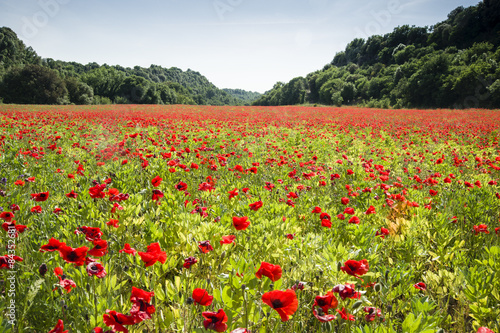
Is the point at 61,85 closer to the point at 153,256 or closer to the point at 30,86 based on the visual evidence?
the point at 30,86

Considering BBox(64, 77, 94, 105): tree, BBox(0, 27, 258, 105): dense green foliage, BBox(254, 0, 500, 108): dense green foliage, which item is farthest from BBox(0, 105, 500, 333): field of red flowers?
BBox(64, 77, 94, 105): tree

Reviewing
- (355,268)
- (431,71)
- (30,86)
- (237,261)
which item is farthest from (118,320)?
(30,86)

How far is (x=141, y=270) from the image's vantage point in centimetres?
196

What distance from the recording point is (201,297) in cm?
128

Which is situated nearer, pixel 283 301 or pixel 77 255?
pixel 283 301

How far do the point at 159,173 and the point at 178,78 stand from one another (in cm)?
19542

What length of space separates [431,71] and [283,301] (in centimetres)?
4913

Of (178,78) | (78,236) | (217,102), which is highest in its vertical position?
(178,78)

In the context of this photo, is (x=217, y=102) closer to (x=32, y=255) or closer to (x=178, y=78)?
(x=178, y=78)

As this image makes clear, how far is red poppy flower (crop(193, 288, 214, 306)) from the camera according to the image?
1.26 metres

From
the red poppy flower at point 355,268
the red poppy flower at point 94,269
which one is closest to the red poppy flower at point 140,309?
the red poppy flower at point 94,269

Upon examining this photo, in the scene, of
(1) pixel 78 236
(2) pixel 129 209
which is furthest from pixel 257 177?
(1) pixel 78 236

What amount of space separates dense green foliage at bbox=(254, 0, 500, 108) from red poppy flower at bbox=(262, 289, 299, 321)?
39.3m

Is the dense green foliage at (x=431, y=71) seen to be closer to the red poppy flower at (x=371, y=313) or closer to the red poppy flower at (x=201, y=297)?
the red poppy flower at (x=371, y=313)
